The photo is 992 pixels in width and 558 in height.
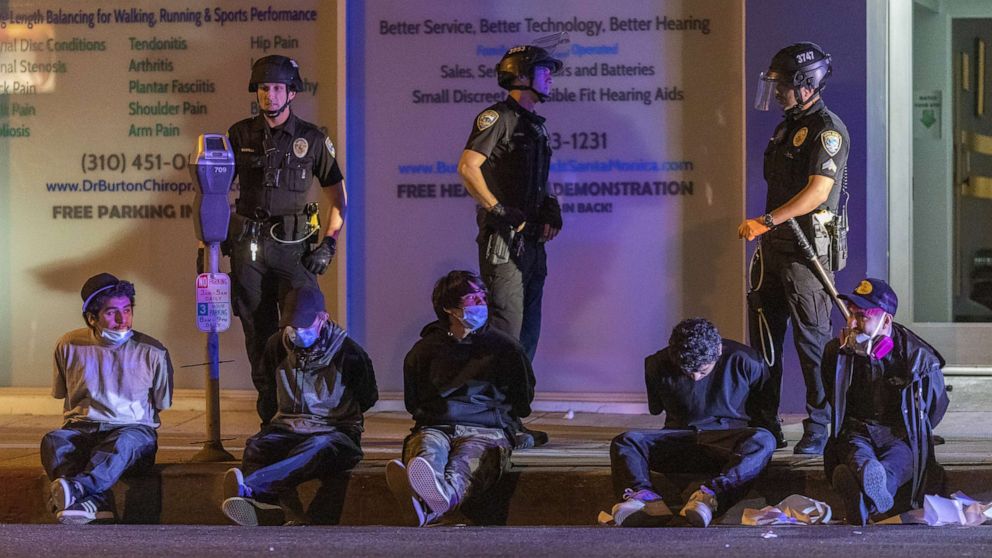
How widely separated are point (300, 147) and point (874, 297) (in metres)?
2.99

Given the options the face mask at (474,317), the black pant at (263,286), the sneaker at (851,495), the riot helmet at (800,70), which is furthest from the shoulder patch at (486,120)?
the sneaker at (851,495)

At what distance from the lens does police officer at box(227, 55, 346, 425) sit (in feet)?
23.3

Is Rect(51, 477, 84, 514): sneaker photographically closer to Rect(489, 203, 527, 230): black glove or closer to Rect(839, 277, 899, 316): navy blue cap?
Rect(489, 203, 527, 230): black glove

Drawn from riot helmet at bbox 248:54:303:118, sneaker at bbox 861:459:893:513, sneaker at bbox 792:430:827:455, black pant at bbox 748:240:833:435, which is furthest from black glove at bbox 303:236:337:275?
sneaker at bbox 861:459:893:513

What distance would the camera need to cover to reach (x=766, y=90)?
277 inches

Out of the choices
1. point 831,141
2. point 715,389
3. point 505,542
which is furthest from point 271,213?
point 831,141

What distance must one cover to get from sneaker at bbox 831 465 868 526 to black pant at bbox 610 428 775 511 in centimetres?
36

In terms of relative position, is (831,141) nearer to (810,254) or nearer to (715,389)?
(810,254)

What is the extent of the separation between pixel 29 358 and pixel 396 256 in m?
2.55

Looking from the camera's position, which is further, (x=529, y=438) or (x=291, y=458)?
(x=529, y=438)

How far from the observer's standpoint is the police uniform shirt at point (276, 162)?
23.6 ft

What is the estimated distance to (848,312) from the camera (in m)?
6.37

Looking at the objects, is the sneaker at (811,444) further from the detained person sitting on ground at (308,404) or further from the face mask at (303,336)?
the face mask at (303,336)

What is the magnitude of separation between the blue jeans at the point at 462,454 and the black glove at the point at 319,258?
989mm
